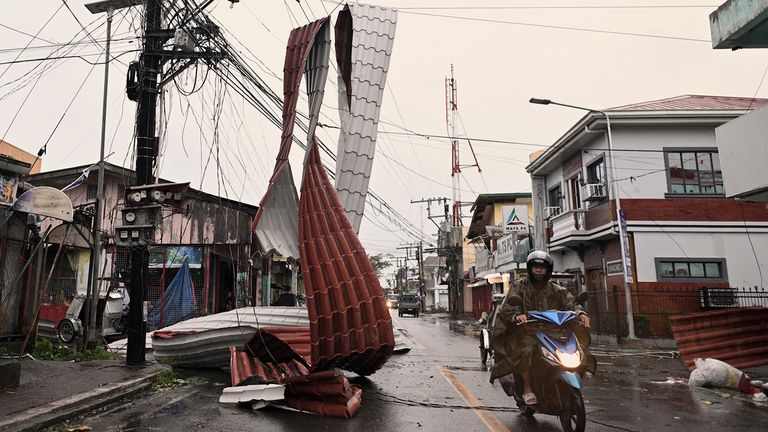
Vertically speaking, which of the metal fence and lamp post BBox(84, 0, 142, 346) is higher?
lamp post BBox(84, 0, 142, 346)

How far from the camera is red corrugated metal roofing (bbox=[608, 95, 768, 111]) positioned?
→ 19328mm

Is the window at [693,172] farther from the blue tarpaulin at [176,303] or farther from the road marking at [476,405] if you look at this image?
the blue tarpaulin at [176,303]

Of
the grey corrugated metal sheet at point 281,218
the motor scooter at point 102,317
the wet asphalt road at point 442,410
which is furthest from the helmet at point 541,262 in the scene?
the motor scooter at point 102,317

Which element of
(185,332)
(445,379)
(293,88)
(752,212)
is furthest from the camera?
(752,212)

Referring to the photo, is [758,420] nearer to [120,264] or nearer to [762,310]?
[762,310]

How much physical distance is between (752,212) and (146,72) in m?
20.1

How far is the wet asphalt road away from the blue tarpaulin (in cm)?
861

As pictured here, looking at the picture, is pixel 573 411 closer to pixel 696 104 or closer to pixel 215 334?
pixel 215 334

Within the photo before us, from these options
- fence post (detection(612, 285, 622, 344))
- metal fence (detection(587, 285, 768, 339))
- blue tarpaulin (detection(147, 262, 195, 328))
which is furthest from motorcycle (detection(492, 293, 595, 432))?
blue tarpaulin (detection(147, 262, 195, 328))

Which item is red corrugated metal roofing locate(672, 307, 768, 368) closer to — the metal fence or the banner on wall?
the metal fence

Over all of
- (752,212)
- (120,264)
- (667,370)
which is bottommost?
(667,370)

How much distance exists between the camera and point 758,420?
604cm

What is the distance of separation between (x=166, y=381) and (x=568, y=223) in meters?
17.2

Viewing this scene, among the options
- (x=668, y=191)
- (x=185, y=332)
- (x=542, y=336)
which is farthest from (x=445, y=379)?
(x=668, y=191)
